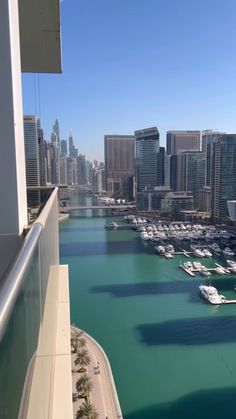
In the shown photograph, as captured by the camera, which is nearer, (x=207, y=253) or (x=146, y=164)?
(x=207, y=253)

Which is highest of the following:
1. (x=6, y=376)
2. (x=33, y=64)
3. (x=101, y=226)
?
(x=33, y=64)

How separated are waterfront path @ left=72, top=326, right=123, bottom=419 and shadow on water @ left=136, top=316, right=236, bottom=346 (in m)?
0.96

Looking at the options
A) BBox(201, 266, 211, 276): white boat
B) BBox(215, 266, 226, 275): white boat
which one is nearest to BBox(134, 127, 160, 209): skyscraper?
BBox(201, 266, 211, 276): white boat

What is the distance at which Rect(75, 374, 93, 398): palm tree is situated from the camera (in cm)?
358

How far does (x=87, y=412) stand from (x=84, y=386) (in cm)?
41

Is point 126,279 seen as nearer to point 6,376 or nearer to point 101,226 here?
point 6,376

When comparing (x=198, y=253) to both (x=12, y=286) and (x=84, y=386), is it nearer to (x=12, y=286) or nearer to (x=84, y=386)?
(x=84, y=386)

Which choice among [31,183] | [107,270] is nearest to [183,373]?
[31,183]

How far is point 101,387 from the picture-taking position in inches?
151

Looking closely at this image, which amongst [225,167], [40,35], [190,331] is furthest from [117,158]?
[40,35]

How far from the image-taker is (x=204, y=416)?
3717 mm

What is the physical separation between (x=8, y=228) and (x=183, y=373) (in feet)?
14.9

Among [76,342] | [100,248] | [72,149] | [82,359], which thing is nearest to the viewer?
[82,359]

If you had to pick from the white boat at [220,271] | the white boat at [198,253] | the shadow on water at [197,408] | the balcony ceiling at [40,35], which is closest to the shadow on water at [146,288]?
the white boat at [220,271]
